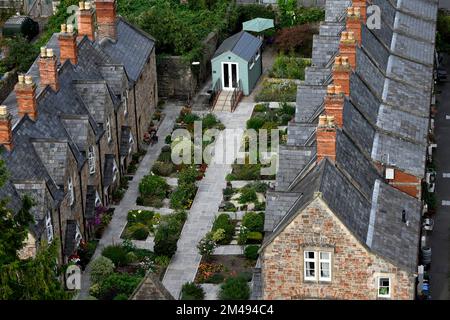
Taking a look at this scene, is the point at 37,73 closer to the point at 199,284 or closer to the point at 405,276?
the point at 199,284

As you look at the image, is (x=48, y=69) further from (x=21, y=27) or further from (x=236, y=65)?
(x=21, y=27)

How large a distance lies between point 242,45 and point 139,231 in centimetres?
2240

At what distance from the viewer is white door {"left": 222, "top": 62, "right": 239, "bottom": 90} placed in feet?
274

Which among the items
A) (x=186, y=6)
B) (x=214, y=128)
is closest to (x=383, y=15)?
(x=214, y=128)

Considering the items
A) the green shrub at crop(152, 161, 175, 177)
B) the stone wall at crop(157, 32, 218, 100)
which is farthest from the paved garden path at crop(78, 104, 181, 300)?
the stone wall at crop(157, 32, 218, 100)

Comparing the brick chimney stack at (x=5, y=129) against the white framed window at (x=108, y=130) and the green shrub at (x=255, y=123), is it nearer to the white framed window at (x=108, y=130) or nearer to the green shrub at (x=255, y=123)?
the white framed window at (x=108, y=130)

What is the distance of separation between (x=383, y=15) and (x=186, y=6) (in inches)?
788

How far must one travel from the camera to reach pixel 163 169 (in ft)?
240

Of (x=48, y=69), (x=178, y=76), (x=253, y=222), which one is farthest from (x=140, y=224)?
(x=178, y=76)

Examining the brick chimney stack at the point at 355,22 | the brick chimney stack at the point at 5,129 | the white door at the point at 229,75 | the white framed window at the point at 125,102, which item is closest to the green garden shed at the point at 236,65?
the white door at the point at 229,75

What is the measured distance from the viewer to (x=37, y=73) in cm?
7119

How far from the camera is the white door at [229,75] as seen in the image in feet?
274

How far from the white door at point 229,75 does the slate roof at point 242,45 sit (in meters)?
0.91

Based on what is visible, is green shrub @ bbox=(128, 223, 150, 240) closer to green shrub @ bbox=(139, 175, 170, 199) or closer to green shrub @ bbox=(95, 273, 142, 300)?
green shrub @ bbox=(139, 175, 170, 199)
